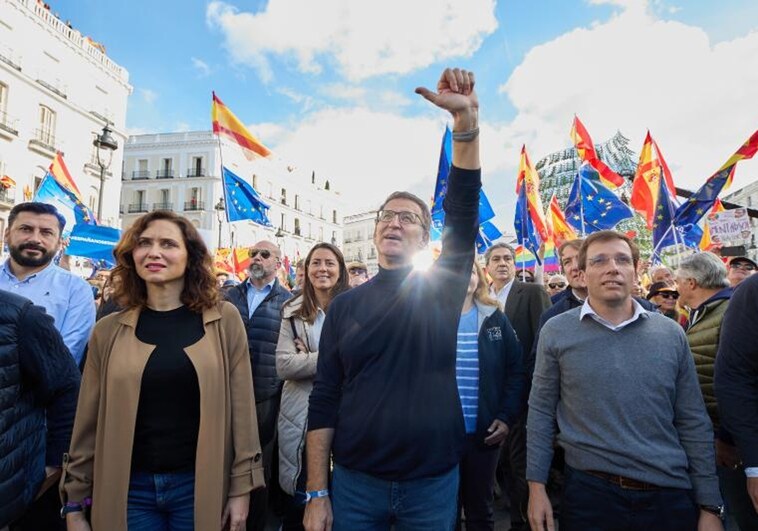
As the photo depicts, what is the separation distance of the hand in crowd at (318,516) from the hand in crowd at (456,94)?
1703mm

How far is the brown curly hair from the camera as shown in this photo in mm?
2361

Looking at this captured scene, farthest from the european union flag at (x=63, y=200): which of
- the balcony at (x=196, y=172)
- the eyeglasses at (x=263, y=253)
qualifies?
the balcony at (x=196, y=172)

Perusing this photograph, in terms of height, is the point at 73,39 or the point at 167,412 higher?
the point at 73,39

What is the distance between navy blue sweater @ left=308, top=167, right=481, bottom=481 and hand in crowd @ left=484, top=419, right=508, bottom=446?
1.18m

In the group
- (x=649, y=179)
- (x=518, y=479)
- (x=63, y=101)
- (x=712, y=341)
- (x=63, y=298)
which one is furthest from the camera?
(x=63, y=101)

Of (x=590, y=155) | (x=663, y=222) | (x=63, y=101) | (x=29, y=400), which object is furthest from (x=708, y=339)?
(x=63, y=101)

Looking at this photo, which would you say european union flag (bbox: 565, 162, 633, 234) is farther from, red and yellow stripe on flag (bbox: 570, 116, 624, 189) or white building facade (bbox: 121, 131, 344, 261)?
white building facade (bbox: 121, 131, 344, 261)

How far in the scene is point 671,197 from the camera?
33.1ft

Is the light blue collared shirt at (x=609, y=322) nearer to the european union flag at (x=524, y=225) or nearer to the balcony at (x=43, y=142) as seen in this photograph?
the european union flag at (x=524, y=225)

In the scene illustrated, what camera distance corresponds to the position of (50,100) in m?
25.9

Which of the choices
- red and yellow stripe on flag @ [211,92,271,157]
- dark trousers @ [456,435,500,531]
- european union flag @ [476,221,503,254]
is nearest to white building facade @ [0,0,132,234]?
red and yellow stripe on flag @ [211,92,271,157]

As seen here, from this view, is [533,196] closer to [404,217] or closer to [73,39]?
[404,217]

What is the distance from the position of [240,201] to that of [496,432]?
7830mm

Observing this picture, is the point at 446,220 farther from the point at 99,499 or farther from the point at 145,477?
the point at 99,499
